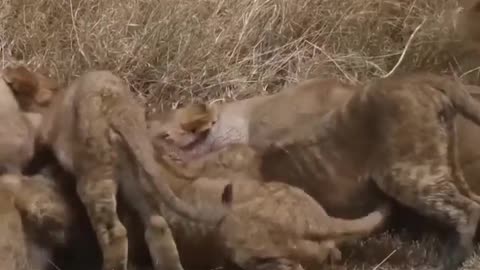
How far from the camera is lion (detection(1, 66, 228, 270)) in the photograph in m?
2.43

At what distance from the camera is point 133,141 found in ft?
8.12

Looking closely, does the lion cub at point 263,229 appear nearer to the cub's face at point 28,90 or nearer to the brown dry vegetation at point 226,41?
the cub's face at point 28,90

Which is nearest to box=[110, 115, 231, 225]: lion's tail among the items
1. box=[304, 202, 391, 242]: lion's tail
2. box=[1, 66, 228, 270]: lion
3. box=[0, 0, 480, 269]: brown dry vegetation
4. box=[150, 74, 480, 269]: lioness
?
box=[1, 66, 228, 270]: lion

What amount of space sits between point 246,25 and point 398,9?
0.49 m

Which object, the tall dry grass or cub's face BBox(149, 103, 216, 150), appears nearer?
cub's face BBox(149, 103, 216, 150)

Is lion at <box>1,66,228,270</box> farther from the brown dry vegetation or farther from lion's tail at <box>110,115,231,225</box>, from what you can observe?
the brown dry vegetation

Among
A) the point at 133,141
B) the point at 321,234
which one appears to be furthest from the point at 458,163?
the point at 133,141

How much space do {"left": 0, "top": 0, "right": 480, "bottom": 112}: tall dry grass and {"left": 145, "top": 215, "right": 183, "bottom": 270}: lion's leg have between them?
0.85 meters

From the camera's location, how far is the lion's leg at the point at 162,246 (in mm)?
2383

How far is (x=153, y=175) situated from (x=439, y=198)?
642mm

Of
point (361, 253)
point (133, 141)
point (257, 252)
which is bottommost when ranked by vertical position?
point (361, 253)

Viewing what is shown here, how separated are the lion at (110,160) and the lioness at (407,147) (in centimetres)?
36

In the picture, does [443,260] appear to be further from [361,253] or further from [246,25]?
[246,25]

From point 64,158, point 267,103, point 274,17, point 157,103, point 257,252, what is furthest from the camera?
point 274,17
